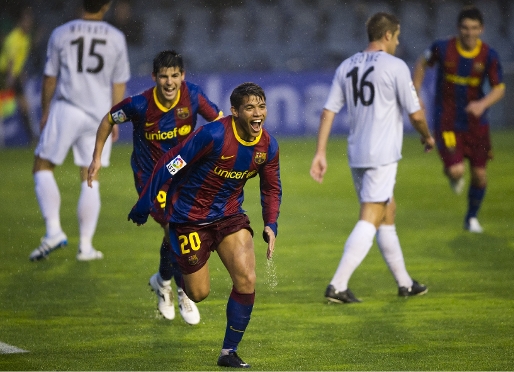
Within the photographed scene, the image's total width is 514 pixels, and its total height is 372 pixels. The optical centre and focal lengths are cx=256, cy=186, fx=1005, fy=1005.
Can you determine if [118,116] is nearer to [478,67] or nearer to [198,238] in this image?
[198,238]

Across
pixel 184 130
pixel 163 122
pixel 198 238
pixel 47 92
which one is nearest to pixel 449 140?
pixel 47 92

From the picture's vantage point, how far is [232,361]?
16.6ft

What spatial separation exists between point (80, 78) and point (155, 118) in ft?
7.61

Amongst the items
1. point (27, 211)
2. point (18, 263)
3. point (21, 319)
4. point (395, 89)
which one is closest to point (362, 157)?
point (395, 89)

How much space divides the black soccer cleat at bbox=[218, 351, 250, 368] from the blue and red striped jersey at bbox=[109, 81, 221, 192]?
72.3 inches

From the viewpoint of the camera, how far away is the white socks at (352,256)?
675cm

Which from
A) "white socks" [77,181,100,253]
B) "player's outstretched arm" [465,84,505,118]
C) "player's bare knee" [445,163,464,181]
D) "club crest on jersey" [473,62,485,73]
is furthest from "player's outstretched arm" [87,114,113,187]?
"club crest on jersey" [473,62,485,73]

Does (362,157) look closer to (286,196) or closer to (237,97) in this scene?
(237,97)

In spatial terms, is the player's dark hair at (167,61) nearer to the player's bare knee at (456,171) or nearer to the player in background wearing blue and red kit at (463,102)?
the player in background wearing blue and red kit at (463,102)

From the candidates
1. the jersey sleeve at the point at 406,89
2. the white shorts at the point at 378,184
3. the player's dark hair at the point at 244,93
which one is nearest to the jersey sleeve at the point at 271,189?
the player's dark hair at the point at 244,93

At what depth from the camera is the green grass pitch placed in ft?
17.5

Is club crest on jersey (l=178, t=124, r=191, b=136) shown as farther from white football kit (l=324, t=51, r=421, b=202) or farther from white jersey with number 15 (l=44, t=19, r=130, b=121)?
white jersey with number 15 (l=44, t=19, r=130, b=121)

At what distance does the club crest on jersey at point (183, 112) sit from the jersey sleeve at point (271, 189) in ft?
4.35

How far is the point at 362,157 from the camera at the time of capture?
6.94 m
